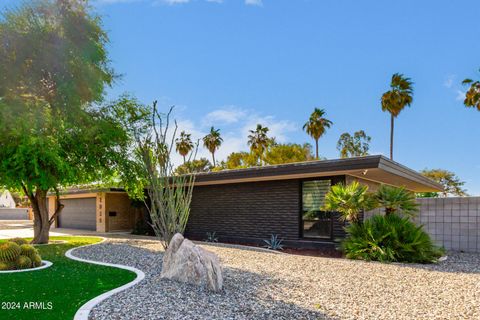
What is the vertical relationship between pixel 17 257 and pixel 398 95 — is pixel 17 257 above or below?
below

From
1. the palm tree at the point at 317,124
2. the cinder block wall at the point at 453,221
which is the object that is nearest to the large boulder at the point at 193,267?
the cinder block wall at the point at 453,221

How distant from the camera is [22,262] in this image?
27.9ft

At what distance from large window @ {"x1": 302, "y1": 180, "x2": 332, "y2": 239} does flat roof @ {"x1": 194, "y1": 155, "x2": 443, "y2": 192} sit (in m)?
0.45

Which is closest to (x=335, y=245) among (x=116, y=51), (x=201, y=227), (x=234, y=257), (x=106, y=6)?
(x=234, y=257)

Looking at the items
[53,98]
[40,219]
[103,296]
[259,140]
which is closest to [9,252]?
[103,296]

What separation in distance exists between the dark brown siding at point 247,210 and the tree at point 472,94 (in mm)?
16451

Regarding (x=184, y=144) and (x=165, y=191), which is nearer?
(x=165, y=191)

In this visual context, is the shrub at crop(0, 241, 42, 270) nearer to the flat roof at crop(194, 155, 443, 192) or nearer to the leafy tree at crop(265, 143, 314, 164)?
the flat roof at crop(194, 155, 443, 192)

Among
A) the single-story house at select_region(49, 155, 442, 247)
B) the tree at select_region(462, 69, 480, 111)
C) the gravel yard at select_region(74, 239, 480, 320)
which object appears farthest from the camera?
the tree at select_region(462, 69, 480, 111)

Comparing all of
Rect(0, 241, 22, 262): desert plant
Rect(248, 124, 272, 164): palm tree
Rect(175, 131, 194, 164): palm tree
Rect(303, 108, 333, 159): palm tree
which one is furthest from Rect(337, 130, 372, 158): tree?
Rect(0, 241, 22, 262): desert plant

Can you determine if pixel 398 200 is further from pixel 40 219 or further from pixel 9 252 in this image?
pixel 40 219

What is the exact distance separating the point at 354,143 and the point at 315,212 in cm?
3127

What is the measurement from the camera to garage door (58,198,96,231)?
2462 centimetres

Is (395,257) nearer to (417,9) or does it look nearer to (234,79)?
(417,9)
